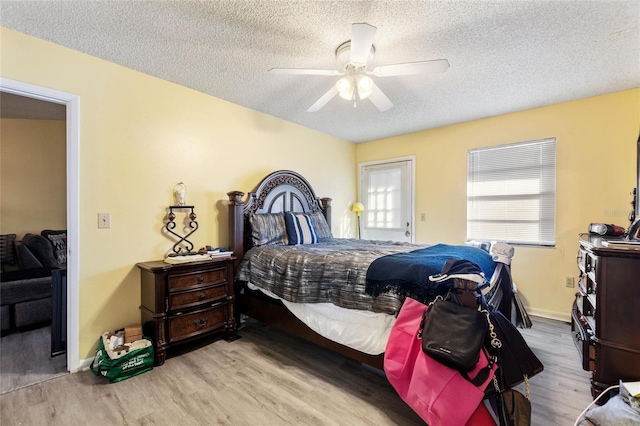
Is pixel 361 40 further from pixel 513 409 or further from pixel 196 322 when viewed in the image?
pixel 196 322

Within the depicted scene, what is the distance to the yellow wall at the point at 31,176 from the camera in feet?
12.5

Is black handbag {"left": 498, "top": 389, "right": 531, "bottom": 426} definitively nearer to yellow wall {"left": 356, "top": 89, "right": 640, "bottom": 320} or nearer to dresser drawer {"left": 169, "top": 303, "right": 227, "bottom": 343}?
dresser drawer {"left": 169, "top": 303, "right": 227, "bottom": 343}

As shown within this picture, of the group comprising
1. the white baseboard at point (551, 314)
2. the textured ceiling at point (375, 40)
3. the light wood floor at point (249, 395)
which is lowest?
the light wood floor at point (249, 395)

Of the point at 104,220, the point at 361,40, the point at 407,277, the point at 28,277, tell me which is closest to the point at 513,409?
the point at 407,277

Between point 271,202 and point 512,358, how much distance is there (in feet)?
9.33

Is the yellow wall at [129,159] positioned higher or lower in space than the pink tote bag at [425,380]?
higher

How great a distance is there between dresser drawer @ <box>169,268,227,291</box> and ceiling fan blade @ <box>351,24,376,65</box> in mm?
2203

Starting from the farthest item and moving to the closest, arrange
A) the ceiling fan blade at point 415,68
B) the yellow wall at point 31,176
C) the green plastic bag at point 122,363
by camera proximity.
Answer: the yellow wall at point 31,176 < the green plastic bag at point 122,363 < the ceiling fan blade at point 415,68

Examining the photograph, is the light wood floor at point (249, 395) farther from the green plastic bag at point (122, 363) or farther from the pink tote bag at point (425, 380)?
the pink tote bag at point (425, 380)

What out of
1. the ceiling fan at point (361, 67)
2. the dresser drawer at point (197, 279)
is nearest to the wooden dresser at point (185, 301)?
the dresser drawer at point (197, 279)

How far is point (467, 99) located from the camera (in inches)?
124

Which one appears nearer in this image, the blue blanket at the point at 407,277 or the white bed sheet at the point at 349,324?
the blue blanket at the point at 407,277

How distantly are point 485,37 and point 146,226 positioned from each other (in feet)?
10.6

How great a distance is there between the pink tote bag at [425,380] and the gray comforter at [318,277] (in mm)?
164
